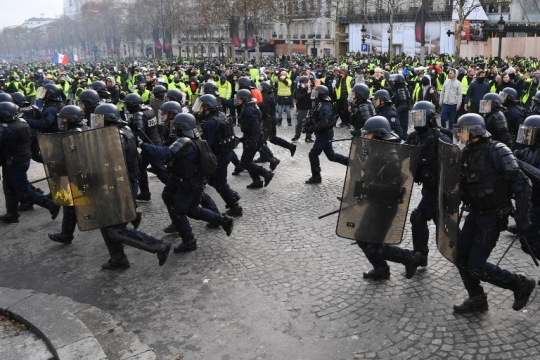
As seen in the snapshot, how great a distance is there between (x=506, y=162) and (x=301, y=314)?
200 centimetres

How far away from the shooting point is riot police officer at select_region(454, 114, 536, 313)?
4.07 metres

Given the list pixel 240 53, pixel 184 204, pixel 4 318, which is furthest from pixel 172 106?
pixel 240 53

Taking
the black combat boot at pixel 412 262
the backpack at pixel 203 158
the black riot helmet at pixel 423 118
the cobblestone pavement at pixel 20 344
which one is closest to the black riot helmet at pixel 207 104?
the backpack at pixel 203 158

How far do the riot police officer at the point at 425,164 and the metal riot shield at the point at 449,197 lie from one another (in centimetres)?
59

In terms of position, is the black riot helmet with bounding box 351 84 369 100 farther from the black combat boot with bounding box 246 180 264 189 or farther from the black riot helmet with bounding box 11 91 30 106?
the black riot helmet with bounding box 11 91 30 106

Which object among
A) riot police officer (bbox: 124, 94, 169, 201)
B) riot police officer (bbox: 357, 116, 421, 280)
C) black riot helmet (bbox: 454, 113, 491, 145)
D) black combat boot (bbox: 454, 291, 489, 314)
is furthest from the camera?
riot police officer (bbox: 124, 94, 169, 201)

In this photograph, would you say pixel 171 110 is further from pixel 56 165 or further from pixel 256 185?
pixel 256 185

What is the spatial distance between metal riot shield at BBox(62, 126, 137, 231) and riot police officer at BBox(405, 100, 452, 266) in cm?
270

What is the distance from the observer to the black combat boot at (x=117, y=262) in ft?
18.5

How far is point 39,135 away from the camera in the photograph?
18.3 feet

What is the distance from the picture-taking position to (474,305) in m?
4.42

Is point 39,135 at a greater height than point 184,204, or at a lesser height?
greater

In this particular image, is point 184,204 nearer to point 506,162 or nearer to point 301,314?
point 301,314

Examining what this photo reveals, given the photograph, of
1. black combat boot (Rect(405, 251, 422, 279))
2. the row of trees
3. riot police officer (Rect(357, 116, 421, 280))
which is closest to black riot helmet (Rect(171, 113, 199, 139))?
riot police officer (Rect(357, 116, 421, 280))
